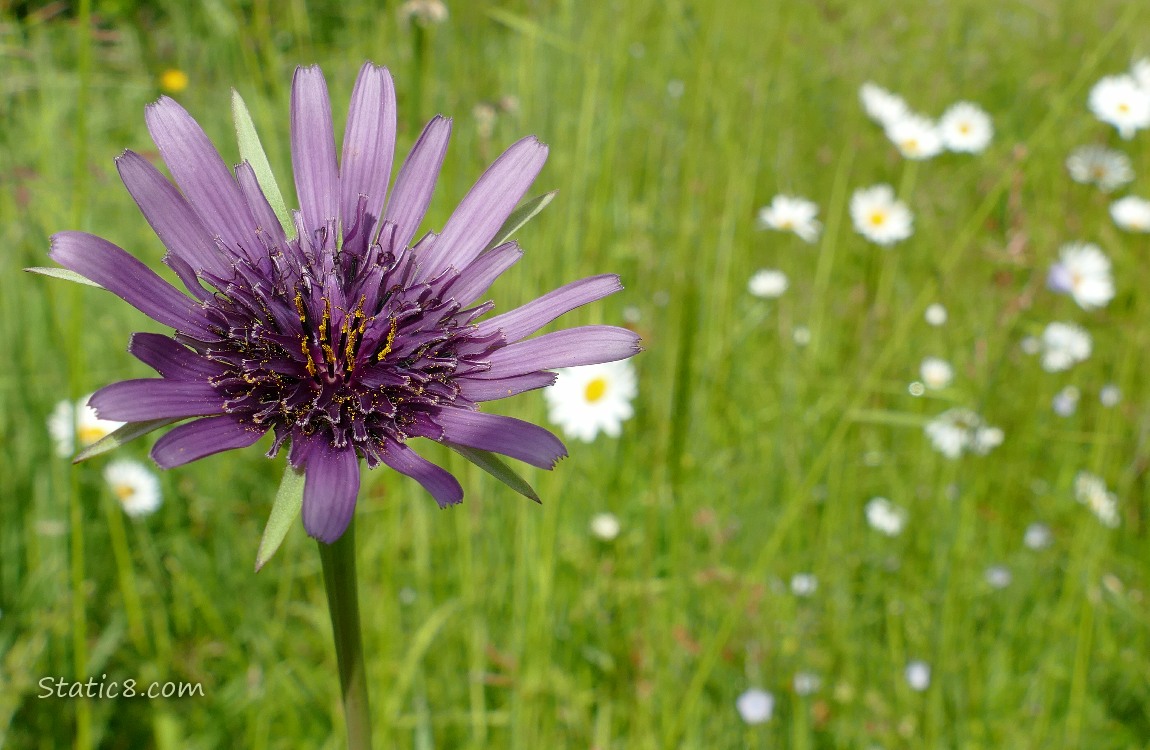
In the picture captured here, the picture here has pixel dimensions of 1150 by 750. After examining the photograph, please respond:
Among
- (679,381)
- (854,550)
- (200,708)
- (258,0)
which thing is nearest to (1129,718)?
(854,550)

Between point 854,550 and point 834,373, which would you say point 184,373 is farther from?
point 834,373

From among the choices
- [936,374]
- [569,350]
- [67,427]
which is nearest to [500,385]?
[569,350]

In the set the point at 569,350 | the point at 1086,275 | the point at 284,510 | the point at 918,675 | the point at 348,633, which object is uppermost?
the point at 1086,275

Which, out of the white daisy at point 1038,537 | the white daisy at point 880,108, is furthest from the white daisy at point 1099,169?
the white daisy at point 1038,537

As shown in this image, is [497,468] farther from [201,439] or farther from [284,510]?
[201,439]

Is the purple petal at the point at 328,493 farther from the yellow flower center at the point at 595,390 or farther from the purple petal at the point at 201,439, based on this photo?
the yellow flower center at the point at 595,390
